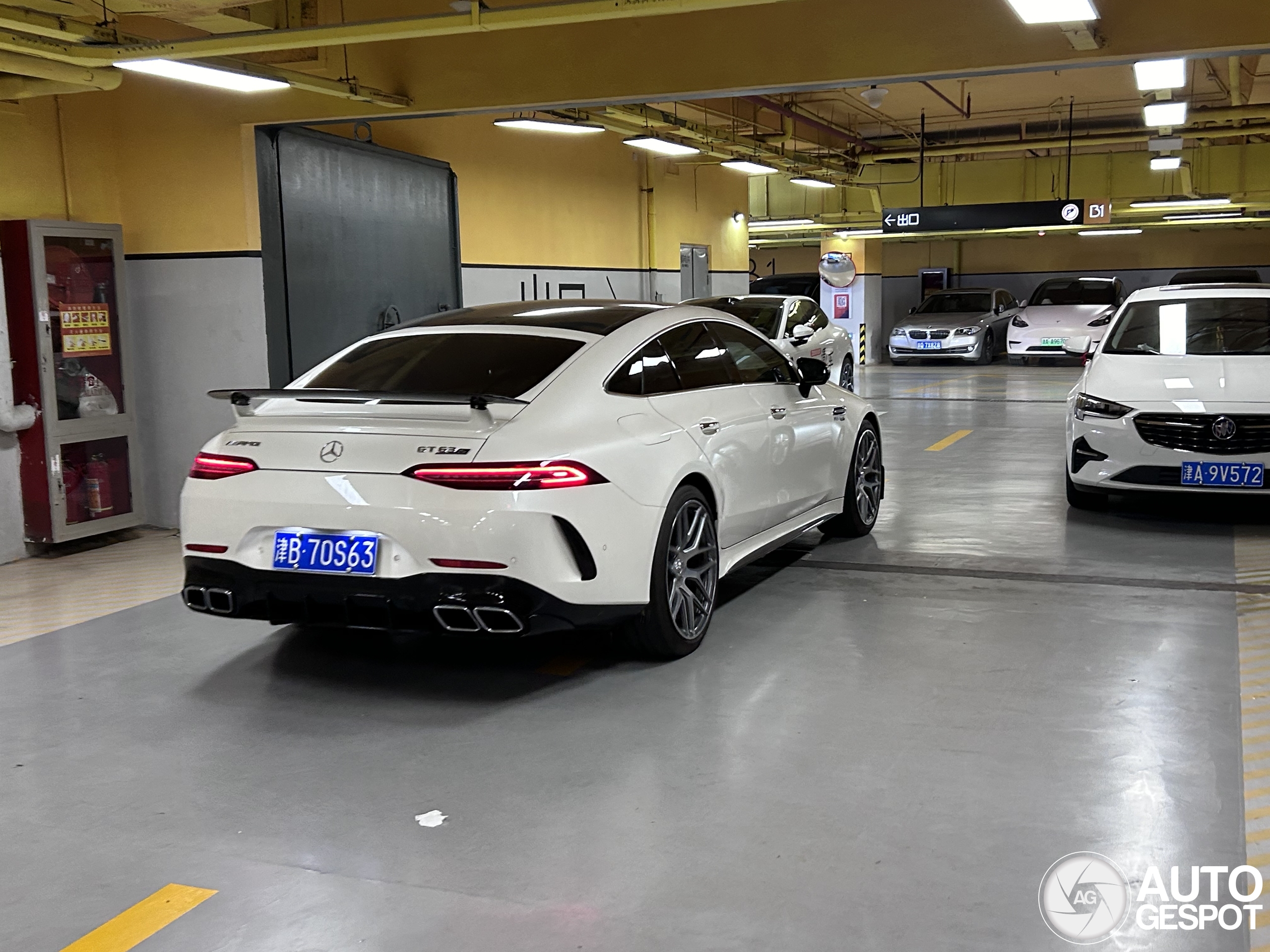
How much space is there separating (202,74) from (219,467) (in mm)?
3089

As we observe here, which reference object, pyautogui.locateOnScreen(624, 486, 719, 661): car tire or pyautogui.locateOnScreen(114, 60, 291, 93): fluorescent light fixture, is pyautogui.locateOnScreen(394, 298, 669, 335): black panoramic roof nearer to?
pyautogui.locateOnScreen(624, 486, 719, 661): car tire

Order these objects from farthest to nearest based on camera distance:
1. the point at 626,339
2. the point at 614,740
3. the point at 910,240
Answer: the point at 910,240 < the point at 626,339 < the point at 614,740

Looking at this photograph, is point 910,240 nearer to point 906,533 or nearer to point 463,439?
point 906,533

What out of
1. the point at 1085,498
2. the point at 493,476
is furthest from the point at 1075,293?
the point at 493,476

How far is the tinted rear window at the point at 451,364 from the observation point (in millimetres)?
4348

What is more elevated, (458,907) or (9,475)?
(9,475)

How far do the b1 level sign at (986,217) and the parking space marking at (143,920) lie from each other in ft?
53.2

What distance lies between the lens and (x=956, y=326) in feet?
69.7

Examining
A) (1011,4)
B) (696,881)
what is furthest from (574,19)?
(696,881)

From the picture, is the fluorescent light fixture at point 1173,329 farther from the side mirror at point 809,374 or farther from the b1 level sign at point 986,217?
the b1 level sign at point 986,217

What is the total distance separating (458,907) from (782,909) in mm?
754

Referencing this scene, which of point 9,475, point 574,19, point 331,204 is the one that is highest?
point 574,19

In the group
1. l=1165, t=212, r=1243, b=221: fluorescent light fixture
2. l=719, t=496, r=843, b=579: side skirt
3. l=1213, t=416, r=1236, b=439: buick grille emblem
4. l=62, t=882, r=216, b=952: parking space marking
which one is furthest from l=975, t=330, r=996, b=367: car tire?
l=62, t=882, r=216, b=952: parking space marking

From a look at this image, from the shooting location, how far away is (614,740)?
3.77 metres
